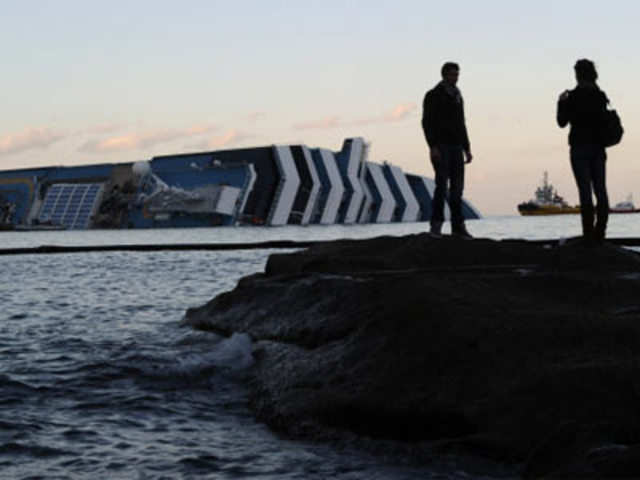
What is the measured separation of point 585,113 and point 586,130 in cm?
14

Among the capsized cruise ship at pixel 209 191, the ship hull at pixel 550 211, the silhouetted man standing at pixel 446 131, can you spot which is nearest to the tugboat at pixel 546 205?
the ship hull at pixel 550 211

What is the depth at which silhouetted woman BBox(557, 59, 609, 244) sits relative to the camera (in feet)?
23.4

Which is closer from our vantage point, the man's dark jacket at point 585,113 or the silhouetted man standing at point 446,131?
the man's dark jacket at point 585,113

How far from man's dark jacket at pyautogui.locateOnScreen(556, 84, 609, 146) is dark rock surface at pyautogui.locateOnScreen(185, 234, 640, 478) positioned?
1.86 meters

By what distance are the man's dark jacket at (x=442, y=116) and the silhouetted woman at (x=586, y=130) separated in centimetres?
137

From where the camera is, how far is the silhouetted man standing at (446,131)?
27.3 feet

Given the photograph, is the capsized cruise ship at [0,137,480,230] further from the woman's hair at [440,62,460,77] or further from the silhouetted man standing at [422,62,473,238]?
the woman's hair at [440,62,460,77]

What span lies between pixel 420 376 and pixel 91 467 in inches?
52.6

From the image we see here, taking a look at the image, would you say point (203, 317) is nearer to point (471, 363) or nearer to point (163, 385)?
point (163, 385)

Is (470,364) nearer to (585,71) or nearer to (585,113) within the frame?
(585,113)

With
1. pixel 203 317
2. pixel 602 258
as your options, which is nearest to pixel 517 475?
pixel 602 258

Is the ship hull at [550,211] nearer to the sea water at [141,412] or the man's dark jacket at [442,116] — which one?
the man's dark jacket at [442,116]

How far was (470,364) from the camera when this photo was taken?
3.46 meters

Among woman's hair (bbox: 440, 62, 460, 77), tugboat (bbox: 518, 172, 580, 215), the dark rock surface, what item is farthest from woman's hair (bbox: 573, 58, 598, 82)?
tugboat (bbox: 518, 172, 580, 215)
